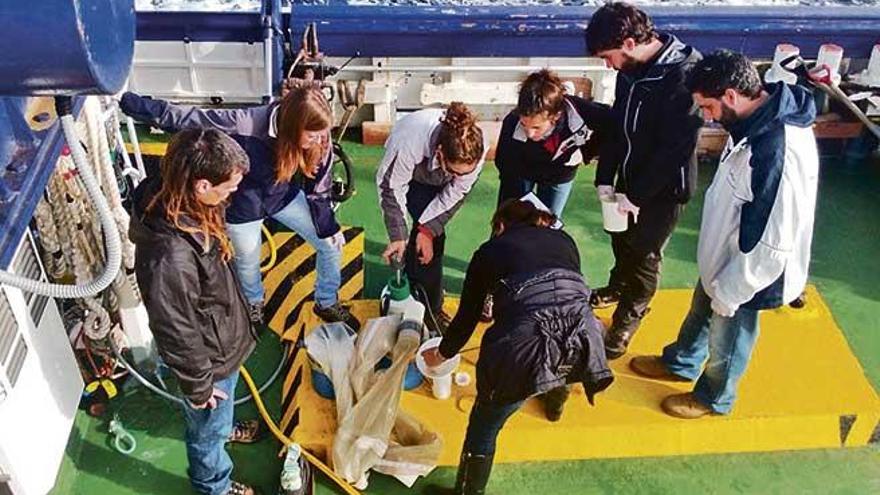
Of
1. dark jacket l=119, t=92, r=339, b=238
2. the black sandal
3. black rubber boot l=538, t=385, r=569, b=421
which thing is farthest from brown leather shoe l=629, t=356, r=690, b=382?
the black sandal

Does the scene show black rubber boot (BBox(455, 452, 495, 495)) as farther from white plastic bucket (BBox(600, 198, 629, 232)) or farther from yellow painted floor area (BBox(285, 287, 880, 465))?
white plastic bucket (BBox(600, 198, 629, 232))

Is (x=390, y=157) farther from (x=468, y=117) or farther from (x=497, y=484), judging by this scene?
(x=497, y=484)

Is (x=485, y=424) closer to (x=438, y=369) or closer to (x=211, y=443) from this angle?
(x=438, y=369)

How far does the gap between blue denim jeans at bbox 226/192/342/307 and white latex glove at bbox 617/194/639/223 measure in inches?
50.5

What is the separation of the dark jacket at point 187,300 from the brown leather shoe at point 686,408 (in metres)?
1.85

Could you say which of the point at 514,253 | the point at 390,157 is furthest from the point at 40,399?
the point at 514,253

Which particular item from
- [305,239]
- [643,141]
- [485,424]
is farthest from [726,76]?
[305,239]

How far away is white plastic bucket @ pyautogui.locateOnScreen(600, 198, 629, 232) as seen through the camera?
387 centimetres

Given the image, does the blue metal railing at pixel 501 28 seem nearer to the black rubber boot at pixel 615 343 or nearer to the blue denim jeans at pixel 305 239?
the blue denim jeans at pixel 305 239

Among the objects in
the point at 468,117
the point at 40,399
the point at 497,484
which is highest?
the point at 468,117

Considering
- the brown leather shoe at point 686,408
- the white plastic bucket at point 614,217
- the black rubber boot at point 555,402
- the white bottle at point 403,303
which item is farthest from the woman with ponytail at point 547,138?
the brown leather shoe at point 686,408

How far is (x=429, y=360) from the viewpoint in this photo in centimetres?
371

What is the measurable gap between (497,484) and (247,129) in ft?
5.81

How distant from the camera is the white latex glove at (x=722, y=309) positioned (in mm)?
3391
